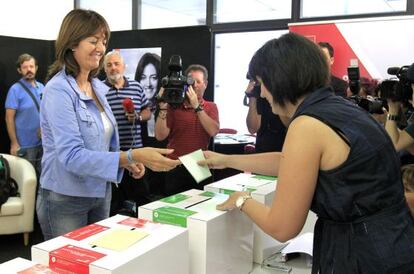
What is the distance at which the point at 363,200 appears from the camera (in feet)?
3.27

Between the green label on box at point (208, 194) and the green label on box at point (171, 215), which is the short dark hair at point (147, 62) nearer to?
the green label on box at point (208, 194)

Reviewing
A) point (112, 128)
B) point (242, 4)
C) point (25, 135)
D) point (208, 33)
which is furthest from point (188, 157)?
point (242, 4)

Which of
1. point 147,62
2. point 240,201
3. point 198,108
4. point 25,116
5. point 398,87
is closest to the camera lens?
point 240,201

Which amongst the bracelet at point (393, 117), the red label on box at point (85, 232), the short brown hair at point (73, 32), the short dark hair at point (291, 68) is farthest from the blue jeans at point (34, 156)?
the short dark hair at point (291, 68)

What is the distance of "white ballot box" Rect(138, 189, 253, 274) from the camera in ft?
3.73

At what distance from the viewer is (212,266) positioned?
117 centimetres

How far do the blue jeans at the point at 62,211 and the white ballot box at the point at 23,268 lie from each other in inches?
23.4

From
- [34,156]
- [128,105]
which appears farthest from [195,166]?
[34,156]

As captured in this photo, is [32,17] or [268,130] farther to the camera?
[32,17]

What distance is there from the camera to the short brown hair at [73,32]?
151cm

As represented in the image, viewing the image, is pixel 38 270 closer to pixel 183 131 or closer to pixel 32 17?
pixel 183 131

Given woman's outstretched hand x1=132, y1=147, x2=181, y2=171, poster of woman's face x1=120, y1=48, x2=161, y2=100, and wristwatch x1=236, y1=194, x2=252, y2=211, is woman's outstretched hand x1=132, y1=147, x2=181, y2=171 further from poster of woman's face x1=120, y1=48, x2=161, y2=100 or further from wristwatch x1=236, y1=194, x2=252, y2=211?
poster of woman's face x1=120, y1=48, x2=161, y2=100

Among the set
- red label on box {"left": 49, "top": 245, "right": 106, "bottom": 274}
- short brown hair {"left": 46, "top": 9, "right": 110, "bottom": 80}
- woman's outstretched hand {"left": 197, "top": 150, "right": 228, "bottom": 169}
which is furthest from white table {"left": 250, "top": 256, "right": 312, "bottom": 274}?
short brown hair {"left": 46, "top": 9, "right": 110, "bottom": 80}

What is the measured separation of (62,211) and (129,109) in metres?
1.73
